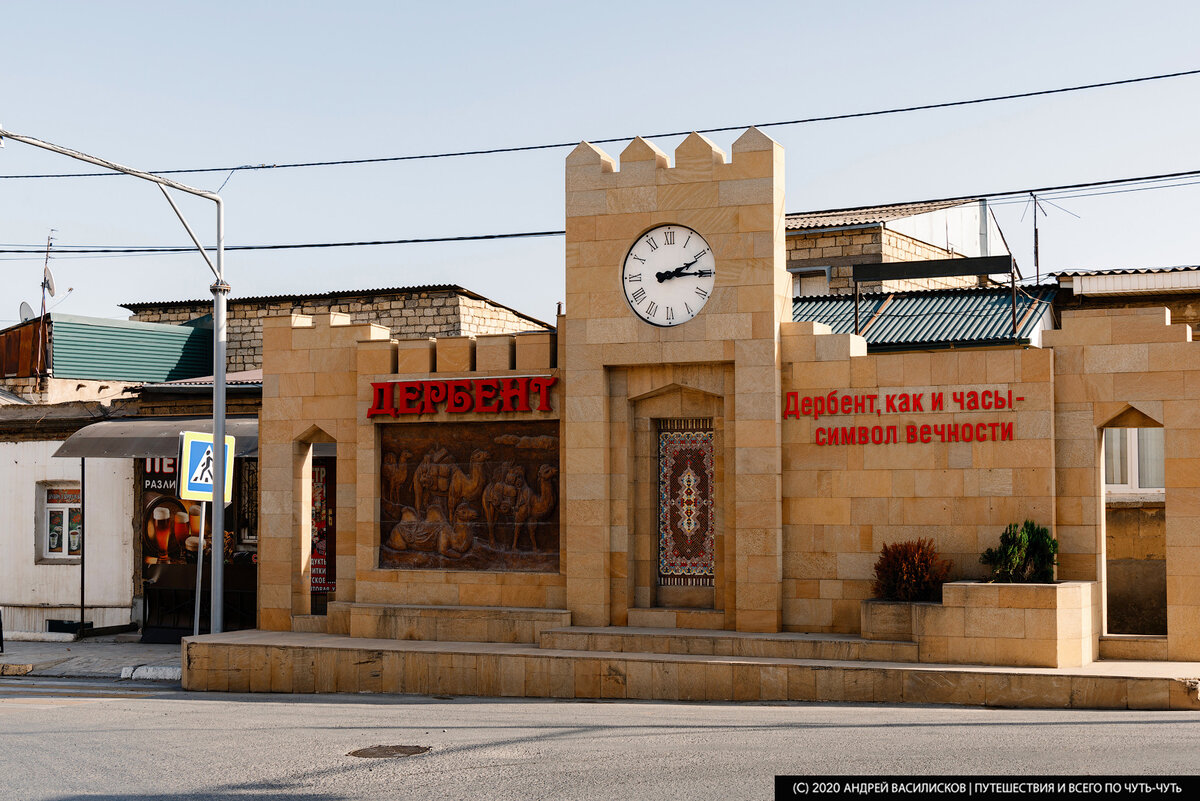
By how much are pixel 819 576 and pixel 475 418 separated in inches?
241

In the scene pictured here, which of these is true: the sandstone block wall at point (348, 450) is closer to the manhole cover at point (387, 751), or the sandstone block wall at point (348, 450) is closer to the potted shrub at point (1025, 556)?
the potted shrub at point (1025, 556)

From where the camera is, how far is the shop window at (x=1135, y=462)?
24.2 m

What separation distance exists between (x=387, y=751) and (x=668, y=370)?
28.5 ft

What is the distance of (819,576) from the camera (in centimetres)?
1903

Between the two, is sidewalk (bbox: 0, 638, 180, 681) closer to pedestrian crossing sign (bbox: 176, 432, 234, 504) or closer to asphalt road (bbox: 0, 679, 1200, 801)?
pedestrian crossing sign (bbox: 176, 432, 234, 504)

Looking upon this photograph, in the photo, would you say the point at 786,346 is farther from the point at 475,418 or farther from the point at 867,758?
the point at 867,758

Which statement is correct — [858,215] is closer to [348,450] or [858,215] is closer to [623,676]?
[348,450]

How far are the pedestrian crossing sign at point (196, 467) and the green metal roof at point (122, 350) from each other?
12.1 metres

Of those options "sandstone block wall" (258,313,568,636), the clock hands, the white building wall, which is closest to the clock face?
the clock hands

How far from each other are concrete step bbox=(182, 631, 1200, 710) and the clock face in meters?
5.21

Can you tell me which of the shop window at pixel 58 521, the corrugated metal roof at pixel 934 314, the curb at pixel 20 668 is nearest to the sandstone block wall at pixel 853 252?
the corrugated metal roof at pixel 934 314

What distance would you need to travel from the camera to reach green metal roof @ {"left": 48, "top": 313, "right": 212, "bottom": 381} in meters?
32.5

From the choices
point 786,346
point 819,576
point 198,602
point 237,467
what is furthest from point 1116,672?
point 237,467

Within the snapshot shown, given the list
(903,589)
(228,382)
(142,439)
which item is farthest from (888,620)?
(228,382)
